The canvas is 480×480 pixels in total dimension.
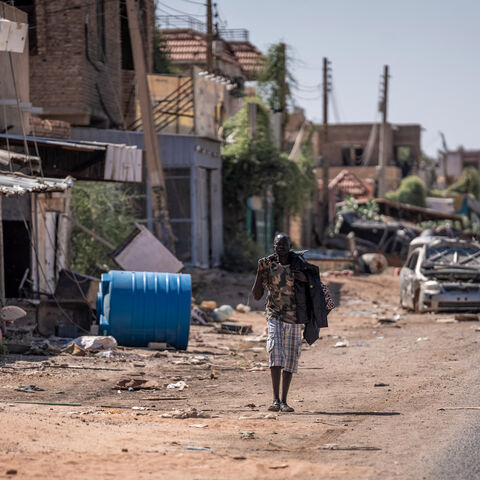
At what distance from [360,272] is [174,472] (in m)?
27.4

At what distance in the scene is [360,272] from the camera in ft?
109

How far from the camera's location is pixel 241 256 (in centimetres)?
2908

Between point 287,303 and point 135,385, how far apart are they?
103 inches

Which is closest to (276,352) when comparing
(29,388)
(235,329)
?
(29,388)

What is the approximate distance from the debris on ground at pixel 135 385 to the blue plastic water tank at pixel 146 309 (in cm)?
289

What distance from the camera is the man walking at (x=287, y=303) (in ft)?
31.0

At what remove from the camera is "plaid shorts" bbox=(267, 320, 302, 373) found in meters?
9.55

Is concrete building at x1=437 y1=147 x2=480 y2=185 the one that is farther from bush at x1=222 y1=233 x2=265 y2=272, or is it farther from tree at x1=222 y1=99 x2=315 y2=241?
bush at x1=222 y1=233 x2=265 y2=272

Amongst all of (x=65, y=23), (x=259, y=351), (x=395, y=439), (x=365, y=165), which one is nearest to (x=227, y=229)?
(x=65, y=23)

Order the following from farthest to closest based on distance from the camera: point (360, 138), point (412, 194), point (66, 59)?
point (360, 138) < point (412, 194) < point (66, 59)

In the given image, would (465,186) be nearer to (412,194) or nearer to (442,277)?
(412,194)

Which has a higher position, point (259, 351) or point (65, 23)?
point (65, 23)

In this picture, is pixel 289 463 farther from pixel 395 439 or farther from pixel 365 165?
pixel 365 165

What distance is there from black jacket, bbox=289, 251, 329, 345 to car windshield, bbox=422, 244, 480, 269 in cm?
1143
